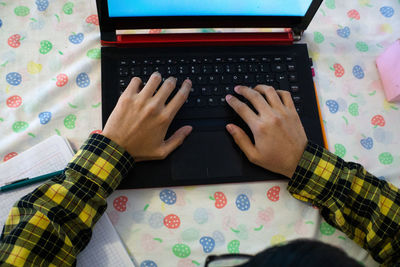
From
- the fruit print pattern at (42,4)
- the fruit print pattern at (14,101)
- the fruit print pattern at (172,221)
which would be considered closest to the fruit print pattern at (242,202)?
the fruit print pattern at (172,221)

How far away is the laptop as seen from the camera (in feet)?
1.91

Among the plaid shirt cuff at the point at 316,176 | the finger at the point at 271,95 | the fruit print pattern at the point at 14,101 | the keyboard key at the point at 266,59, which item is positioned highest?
the keyboard key at the point at 266,59

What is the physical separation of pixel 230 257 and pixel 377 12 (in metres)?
0.66

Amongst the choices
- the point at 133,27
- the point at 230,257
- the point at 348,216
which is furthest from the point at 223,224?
the point at 133,27

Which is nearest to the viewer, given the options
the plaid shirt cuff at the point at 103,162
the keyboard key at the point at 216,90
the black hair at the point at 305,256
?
the black hair at the point at 305,256

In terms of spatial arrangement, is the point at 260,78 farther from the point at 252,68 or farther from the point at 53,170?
the point at 53,170

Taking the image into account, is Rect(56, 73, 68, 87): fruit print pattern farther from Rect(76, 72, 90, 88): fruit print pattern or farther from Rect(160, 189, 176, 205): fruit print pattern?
Rect(160, 189, 176, 205): fruit print pattern

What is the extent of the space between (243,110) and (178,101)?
0.12m

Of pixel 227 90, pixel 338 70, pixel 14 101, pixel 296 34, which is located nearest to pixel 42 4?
pixel 14 101

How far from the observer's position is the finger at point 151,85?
23.2 inches

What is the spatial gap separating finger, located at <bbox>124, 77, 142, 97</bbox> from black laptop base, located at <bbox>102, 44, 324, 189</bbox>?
21mm

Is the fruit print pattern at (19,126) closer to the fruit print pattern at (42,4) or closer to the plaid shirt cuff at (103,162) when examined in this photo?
the plaid shirt cuff at (103,162)

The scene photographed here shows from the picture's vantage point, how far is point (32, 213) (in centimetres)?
48

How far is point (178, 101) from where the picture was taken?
588 millimetres
